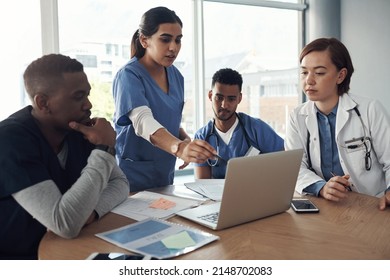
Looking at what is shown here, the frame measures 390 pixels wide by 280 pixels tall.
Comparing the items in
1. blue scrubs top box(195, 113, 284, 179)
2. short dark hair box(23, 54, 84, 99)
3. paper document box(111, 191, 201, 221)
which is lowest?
paper document box(111, 191, 201, 221)

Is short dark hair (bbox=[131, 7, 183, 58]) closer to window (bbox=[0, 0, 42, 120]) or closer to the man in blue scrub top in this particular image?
the man in blue scrub top

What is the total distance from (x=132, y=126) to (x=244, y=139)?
706 mm

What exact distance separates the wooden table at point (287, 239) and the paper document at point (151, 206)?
4cm

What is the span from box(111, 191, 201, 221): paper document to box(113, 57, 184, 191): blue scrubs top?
0.30m

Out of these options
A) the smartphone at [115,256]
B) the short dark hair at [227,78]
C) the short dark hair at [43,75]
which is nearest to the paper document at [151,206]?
the smartphone at [115,256]

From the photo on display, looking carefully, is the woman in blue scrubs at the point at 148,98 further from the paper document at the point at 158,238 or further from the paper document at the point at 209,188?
the paper document at the point at 158,238

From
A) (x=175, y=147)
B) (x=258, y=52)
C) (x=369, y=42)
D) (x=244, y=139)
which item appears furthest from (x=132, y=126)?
(x=369, y=42)

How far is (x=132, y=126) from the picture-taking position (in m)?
1.66

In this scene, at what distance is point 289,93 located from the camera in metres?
4.06

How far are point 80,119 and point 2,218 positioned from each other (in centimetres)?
36

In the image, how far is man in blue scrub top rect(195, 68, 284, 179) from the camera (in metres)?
2.08

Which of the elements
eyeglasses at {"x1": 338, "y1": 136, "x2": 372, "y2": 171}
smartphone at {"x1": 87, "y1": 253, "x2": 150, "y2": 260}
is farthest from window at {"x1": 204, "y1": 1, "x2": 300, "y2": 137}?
smartphone at {"x1": 87, "y1": 253, "x2": 150, "y2": 260}

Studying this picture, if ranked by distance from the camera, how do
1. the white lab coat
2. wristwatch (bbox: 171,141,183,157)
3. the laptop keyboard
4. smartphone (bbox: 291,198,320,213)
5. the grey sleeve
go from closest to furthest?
the grey sleeve, the laptop keyboard, smartphone (bbox: 291,198,320,213), wristwatch (bbox: 171,141,183,157), the white lab coat
